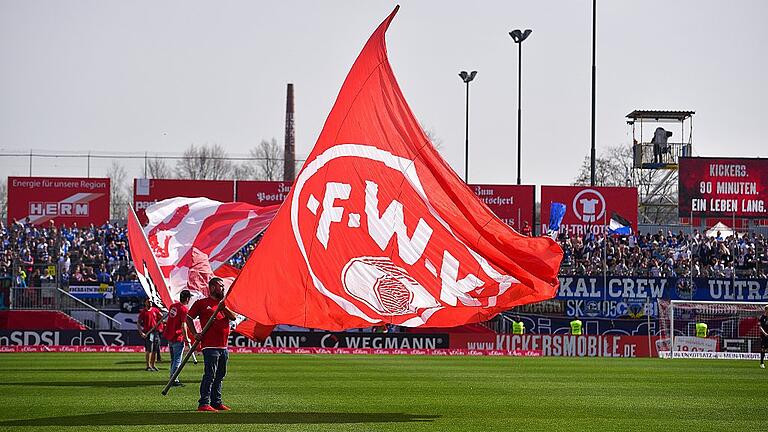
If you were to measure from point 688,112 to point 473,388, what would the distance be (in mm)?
46596

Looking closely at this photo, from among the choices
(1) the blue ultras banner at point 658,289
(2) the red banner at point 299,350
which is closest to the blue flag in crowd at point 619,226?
(1) the blue ultras banner at point 658,289

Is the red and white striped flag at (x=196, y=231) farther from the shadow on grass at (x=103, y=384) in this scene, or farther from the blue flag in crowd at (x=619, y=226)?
the blue flag in crowd at (x=619, y=226)

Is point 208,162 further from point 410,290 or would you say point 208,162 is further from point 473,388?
point 410,290

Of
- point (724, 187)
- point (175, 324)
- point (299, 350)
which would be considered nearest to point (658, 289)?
point (724, 187)

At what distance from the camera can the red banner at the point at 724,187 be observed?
57.4 meters

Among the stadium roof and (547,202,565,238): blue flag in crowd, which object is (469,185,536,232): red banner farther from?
(547,202,565,238): blue flag in crowd

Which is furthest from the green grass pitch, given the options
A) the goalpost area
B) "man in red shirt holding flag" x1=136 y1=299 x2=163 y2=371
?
the goalpost area

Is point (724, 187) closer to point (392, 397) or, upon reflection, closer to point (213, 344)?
point (392, 397)

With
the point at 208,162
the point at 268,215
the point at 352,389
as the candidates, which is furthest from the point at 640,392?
the point at 208,162

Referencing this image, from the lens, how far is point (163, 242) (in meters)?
27.7

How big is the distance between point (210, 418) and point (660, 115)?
178ft

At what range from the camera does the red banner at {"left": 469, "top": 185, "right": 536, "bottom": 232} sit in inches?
2181

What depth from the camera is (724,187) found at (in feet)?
189

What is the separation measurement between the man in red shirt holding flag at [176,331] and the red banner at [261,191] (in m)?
32.6
